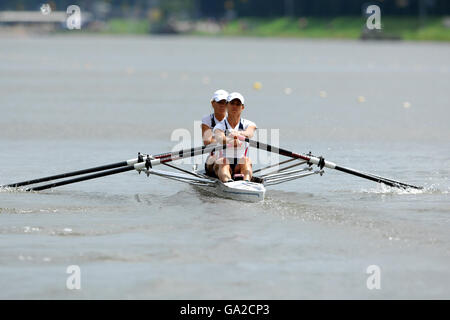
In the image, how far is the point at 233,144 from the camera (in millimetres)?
15797

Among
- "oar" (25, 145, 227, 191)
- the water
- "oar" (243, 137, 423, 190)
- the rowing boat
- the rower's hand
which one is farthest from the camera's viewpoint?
"oar" (25, 145, 227, 191)

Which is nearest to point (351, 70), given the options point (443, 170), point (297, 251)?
point (443, 170)

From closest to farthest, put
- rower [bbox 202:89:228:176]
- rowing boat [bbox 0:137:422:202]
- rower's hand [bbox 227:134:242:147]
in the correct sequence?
rowing boat [bbox 0:137:422:202]
rower's hand [bbox 227:134:242:147]
rower [bbox 202:89:228:176]

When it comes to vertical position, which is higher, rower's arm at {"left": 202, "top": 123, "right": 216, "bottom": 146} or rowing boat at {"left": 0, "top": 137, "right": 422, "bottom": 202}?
rower's arm at {"left": 202, "top": 123, "right": 216, "bottom": 146}

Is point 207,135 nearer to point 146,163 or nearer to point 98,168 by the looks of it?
point 146,163

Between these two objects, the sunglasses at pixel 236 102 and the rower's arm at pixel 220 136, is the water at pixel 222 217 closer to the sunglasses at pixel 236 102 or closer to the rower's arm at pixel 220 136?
the rower's arm at pixel 220 136

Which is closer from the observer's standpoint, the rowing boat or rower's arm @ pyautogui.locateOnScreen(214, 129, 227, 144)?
the rowing boat

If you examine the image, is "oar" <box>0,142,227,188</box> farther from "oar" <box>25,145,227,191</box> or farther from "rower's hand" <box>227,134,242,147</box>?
"rower's hand" <box>227,134,242,147</box>

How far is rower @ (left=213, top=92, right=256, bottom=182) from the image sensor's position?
1584cm

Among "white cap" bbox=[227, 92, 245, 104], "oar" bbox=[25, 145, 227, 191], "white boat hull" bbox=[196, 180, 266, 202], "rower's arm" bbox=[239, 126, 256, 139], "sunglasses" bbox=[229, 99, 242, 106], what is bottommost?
"white boat hull" bbox=[196, 180, 266, 202]

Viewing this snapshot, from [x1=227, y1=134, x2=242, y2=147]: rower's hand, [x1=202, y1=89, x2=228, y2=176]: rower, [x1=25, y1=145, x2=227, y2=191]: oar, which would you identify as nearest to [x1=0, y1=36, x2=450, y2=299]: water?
[x1=25, y1=145, x2=227, y2=191]: oar

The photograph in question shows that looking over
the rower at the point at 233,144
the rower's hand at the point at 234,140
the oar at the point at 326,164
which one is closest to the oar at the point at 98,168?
the rower at the point at 233,144

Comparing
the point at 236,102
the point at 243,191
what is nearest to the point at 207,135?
the point at 236,102

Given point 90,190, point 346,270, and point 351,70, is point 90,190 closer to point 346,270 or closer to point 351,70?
point 346,270
